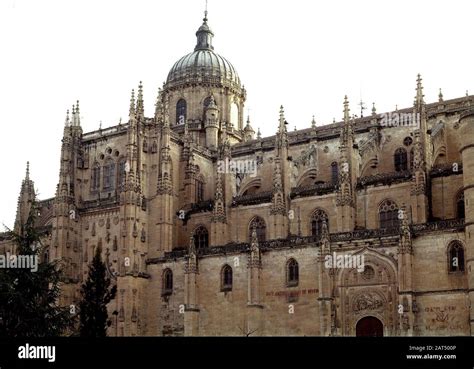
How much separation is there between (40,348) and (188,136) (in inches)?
2084

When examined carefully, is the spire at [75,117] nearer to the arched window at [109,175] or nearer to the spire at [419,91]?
the arched window at [109,175]

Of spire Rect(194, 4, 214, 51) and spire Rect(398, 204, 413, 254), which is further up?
spire Rect(194, 4, 214, 51)

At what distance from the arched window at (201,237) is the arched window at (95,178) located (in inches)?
400

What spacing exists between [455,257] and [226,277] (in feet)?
56.9

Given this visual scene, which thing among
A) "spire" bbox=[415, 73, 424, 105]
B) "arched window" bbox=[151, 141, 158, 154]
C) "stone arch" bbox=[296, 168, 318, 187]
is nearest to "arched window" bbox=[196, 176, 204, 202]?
Answer: "arched window" bbox=[151, 141, 158, 154]

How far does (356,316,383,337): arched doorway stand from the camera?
48406mm

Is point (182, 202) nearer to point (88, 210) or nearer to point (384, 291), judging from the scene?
point (88, 210)

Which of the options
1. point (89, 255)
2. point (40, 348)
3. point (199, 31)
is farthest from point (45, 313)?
point (199, 31)

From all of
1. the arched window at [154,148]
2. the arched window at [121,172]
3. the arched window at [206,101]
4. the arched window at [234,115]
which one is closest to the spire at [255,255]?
the arched window at [154,148]

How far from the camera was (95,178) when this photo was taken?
67750 millimetres

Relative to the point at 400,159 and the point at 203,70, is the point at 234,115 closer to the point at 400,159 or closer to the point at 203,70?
the point at 203,70

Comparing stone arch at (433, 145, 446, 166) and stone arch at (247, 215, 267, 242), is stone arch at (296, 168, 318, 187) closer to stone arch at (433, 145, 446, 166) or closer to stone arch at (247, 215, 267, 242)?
stone arch at (247, 215, 267, 242)

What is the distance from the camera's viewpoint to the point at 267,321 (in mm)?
52688

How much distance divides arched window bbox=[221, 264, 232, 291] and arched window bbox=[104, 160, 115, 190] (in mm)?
15769
